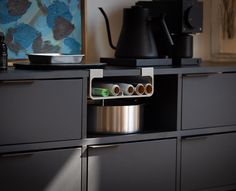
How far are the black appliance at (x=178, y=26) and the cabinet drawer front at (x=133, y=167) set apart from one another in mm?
476

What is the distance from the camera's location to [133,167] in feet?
8.38

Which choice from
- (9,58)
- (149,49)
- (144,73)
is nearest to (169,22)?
(149,49)

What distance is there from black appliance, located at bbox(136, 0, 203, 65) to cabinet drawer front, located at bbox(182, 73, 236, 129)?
16 centimetres

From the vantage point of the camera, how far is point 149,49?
2729 millimetres

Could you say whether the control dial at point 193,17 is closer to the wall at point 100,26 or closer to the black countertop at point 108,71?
the black countertop at point 108,71

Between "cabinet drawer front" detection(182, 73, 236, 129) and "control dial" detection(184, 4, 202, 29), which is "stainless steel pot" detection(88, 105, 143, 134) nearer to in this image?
"cabinet drawer front" detection(182, 73, 236, 129)

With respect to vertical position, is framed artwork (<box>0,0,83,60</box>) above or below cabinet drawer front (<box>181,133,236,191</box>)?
above

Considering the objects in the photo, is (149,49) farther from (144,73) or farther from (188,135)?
(188,135)

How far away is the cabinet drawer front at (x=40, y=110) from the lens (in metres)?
2.23

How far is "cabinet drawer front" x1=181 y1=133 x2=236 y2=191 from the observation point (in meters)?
2.71

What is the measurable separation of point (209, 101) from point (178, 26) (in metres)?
0.41

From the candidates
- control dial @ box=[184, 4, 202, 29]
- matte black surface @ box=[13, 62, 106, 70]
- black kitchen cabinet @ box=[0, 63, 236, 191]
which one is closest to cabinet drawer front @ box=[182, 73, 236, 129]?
black kitchen cabinet @ box=[0, 63, 236, 191]

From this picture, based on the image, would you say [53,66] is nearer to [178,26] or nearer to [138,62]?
[138,62]

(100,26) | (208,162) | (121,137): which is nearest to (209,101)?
(208,162)
